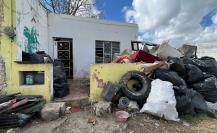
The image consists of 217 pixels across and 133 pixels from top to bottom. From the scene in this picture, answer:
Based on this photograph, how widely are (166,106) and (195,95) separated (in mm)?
1515

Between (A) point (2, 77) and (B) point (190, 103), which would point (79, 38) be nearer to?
(A) point (2, 77)

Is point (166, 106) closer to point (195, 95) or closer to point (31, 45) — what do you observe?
point (195, 95)

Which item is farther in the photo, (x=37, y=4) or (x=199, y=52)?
(x=199, y=52)

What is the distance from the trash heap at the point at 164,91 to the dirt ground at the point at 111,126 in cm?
25

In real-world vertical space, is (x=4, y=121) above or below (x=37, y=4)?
below

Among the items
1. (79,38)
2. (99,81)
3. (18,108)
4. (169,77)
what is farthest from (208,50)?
(18,108)

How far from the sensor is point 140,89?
17.4 feet

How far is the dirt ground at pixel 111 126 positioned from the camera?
409 centimetres

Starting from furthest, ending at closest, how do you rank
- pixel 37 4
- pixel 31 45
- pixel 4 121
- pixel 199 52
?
pixel 199 52, pixel 37 4, pixel 31 45, pixel 4 121

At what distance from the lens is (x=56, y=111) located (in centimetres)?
450

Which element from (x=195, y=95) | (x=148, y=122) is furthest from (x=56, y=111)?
(x=195, y=95)

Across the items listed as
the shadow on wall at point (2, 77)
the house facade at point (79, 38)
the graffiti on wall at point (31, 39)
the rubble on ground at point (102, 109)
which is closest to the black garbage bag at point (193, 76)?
the rubble on ground at point (102, 109)

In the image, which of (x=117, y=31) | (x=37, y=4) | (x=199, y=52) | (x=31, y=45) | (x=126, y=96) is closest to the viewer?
(x=126, y=96)

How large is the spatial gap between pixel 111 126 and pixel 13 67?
9.89 feet
